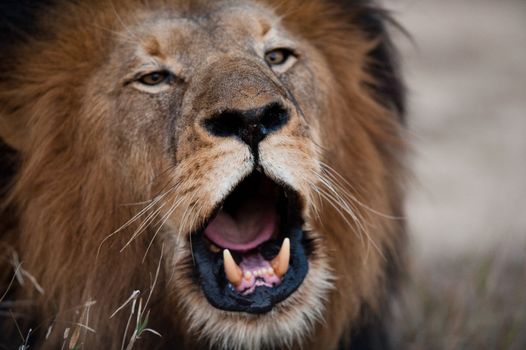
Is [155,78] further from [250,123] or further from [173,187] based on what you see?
[250,123]

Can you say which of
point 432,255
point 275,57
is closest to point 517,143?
point 432,255

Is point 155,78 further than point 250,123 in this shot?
Yes

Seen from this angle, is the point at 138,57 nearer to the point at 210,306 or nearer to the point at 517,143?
the point at 210,306

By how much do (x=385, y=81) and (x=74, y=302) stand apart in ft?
5.04

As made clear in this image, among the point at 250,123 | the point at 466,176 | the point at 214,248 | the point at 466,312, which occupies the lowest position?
the point at 466,176

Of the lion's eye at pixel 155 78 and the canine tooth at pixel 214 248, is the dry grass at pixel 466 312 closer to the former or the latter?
the canine tooth at pixel 214 248

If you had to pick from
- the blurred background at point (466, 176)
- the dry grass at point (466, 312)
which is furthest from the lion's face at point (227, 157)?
the dry grass at point (466, 312)

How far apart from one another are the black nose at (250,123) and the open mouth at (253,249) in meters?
0.22

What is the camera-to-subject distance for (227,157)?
2994 mm

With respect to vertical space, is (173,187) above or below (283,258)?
above

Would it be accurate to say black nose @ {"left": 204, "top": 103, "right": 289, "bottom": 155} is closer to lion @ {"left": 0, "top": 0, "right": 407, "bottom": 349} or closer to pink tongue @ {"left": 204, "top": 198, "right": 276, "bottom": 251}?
lion @ {"left": 0, "top": 0, "right": 407, "bottom": 349}

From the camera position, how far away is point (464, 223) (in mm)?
7086

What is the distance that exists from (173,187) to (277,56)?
70 cm

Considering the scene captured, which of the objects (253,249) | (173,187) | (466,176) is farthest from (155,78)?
(466,176)
